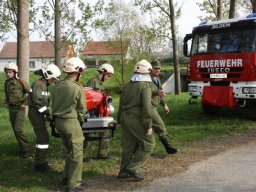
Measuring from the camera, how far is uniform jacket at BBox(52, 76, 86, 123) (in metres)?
6.05

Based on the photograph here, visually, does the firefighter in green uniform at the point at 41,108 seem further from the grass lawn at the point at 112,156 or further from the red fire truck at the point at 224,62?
the red fire truck at the point at 224,62

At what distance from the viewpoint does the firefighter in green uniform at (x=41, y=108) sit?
282 inches

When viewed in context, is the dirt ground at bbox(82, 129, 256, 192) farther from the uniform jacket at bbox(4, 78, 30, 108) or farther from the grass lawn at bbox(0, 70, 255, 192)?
the uniform jacket at bbox(4, 78, 30, 108)

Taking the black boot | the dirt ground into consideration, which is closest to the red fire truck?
the dirt ground

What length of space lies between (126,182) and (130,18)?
29.9m

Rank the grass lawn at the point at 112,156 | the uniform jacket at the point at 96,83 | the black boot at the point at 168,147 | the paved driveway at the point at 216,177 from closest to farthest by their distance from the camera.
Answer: the paved driveway at the point at 216,177 < the grass lawn at the point at 112,156 < the uniform jacket at the point at 96,83 < the black boot at the point at 168,147

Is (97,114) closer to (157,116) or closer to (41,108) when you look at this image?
(41,108)

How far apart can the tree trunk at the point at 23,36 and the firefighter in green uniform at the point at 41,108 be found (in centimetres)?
417

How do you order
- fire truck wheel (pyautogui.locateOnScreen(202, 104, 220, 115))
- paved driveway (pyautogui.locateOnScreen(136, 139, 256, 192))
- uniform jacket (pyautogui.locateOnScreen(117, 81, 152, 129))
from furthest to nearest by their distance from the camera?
1. fire truck wheel (pyautogui.locateOnScreen(202, 104, 220, 115))
2. uniform jacket (pyautogui.locateOnScreen(117, 81, 152, 129))
3. paved driveway (pyautogui.locateOnScreen(136, 139, 256, 192))

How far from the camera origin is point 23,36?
11.4 m

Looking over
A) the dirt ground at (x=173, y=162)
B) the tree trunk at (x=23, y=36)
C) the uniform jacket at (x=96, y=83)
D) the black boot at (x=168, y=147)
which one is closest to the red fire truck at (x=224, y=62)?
the dirt ground at (x=173, y=162)

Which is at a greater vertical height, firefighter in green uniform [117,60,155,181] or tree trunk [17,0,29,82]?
tree trunk [17,0,29,82]

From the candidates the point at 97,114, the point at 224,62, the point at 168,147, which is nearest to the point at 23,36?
the point at 97,114

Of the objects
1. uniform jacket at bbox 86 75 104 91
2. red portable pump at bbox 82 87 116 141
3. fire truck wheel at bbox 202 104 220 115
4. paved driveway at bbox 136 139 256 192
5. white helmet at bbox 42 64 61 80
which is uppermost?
white helmet at bbox 42 64 61 80
